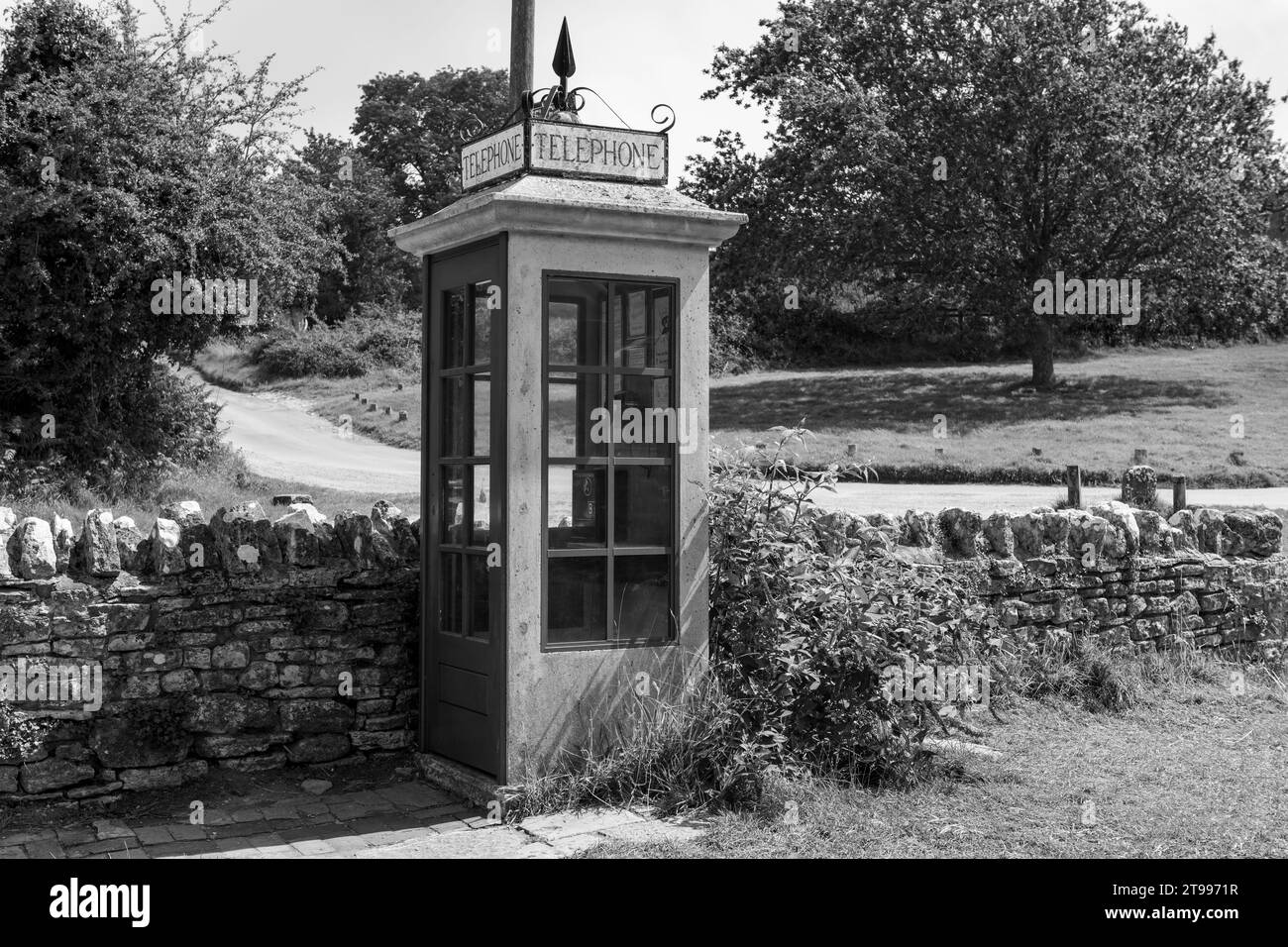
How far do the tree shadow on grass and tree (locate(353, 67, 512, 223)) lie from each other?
24139mm

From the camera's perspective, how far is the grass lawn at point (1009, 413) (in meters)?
19.2

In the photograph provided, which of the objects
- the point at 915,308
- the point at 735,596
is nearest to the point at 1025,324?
the point at 915,308

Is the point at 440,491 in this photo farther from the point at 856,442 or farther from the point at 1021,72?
the point at 1021,72

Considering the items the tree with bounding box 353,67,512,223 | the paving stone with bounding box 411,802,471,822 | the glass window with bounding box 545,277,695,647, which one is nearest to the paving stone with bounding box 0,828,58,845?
the paving stone with bounding box 411,802,471,822

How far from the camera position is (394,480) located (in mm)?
17312

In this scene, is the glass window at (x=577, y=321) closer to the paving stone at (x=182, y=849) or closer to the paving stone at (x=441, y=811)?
the paving stone at (x=441, y=811)

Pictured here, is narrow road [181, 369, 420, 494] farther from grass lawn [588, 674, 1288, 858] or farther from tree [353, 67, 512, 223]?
tree [353, 67, 512, 223]

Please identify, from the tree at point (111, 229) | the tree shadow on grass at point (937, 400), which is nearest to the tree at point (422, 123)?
the tree shadow on grass at point (937, 400)

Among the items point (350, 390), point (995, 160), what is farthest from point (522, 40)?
point (350, 390)

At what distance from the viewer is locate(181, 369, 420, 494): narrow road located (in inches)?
681

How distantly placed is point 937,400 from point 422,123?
34.1 m

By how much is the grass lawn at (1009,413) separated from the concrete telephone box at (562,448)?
964cm

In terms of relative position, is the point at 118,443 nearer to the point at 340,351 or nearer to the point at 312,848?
the point at 312,848

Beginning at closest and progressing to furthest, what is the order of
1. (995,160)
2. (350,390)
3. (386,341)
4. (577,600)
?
(577,600)
(995,160)
(350,390)
(386,341)
